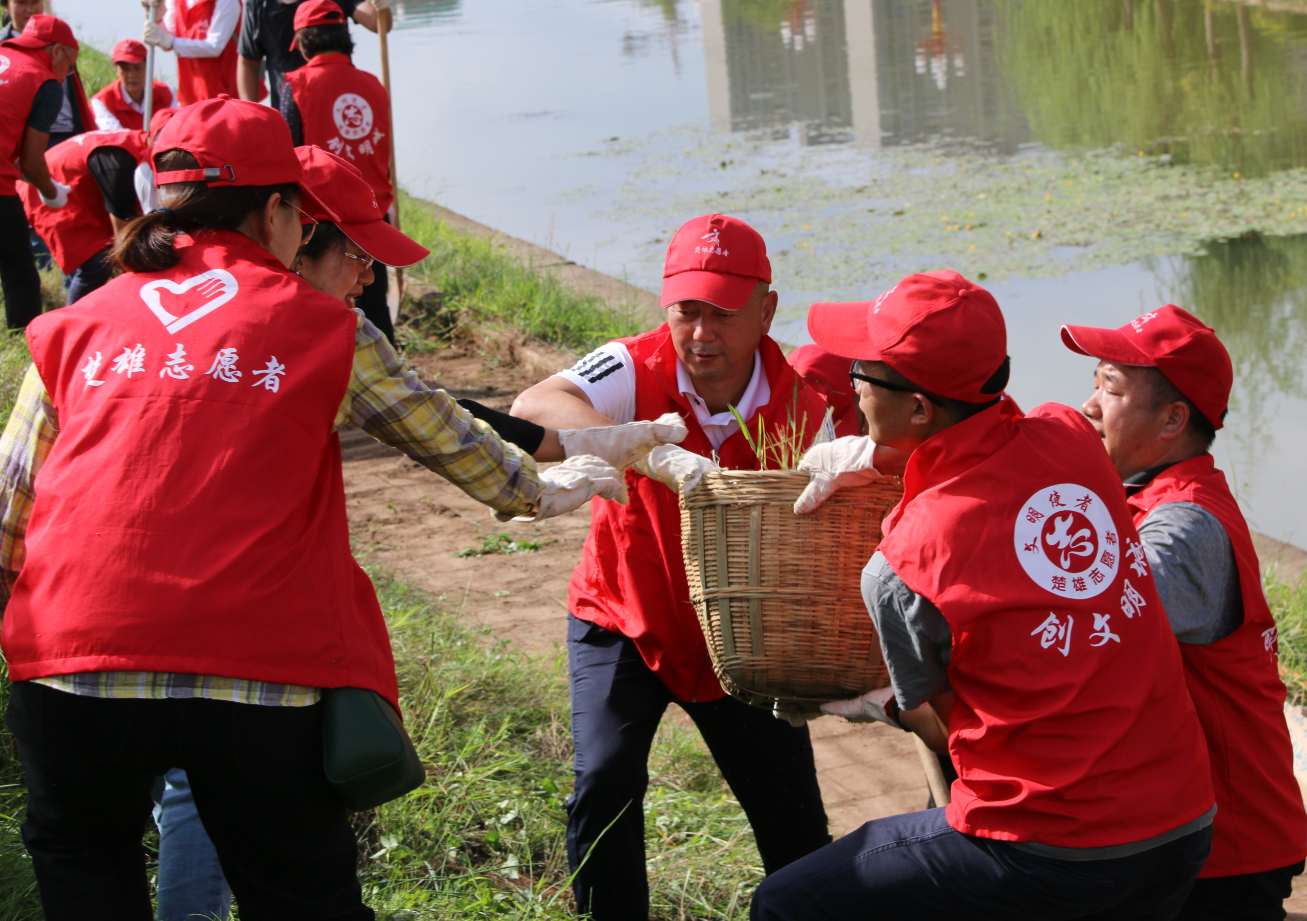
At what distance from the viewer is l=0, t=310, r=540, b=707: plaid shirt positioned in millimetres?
1859

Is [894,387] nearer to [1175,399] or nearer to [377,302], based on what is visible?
[1175,399]

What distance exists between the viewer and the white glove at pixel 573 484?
2467mm

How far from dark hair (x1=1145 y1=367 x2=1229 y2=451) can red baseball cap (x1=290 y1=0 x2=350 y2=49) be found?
5.25m

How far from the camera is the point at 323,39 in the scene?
6.48 meters

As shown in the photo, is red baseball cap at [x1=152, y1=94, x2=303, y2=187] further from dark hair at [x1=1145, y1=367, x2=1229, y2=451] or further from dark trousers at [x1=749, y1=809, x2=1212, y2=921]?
dark hair at [x1=1145, y1=367, x2=1229, y2=451]

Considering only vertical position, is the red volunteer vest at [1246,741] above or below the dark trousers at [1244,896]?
above

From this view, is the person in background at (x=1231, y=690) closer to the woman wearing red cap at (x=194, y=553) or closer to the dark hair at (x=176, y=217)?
the woman wearing red cap at (x=194, y=553)

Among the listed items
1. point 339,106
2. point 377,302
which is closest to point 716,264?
point 377,302

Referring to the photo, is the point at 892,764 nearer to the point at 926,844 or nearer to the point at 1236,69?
the point at 926,844

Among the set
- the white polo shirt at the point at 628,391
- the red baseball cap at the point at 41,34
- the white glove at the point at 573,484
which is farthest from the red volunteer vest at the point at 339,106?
the white glove at the point at 573,484

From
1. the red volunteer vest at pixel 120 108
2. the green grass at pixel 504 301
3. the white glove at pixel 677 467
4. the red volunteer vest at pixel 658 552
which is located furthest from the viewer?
the red volunteer vest at pixel 120 108

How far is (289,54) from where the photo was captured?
732cm

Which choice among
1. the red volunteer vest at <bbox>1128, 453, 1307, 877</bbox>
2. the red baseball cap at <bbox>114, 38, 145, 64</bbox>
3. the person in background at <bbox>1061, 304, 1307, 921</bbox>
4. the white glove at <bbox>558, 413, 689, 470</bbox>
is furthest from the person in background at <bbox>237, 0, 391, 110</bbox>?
the red volunteer vest at <bbox>1128, 453, 1307, 877</bbox>

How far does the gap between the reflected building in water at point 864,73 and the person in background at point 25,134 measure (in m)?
9.37
